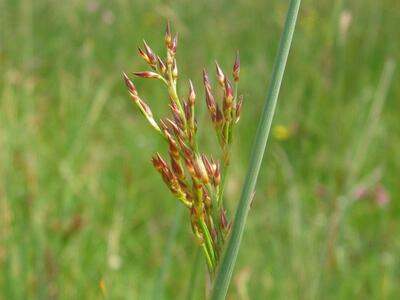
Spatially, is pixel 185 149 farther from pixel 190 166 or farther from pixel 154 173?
pixel 154 173

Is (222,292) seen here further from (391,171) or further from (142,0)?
(142,0)

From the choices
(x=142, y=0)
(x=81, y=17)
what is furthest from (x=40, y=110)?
(x=142, y=0)

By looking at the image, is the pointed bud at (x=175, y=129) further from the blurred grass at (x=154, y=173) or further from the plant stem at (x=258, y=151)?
the blurred grass at (x=154, y=173)

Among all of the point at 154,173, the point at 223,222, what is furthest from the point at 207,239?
the point at 154,173

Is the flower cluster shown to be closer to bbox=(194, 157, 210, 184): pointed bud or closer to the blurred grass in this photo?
bbox=(194, 157, 210, 184): pointed bud

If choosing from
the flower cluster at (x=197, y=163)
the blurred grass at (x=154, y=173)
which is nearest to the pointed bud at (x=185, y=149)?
the flower cluster at (x=197, y=163)
